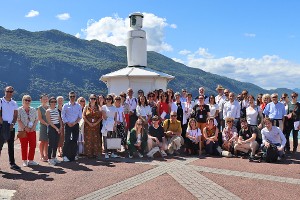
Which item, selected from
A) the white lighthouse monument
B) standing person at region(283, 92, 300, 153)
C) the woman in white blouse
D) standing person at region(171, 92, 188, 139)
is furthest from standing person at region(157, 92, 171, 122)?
standing person at region(283, 92, 300, 153)

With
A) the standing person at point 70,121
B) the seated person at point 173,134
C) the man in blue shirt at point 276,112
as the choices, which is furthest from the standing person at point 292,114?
the standing person at point 70,121

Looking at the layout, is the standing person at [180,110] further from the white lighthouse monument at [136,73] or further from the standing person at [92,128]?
the white lighthouse monument at [136,73]

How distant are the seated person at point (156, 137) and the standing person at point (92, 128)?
1517 mm

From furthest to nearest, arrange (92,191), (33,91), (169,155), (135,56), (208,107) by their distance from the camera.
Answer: (33,91) → (135,56) → (208,107) → (169,155) → (92,191)

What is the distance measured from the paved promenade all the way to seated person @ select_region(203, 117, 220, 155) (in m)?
0.82

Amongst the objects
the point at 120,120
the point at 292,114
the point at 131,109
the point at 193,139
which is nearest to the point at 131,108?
the point at 131,109

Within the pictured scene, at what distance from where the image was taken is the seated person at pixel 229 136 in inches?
373

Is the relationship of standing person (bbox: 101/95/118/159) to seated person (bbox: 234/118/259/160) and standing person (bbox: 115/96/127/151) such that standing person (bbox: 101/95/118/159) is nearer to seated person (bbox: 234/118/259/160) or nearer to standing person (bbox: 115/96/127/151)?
standing person (bbox: 115/96/127/151)

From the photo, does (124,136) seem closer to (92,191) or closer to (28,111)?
(28,111)

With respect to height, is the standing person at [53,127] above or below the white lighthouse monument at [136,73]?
below

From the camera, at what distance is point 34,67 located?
189125mm

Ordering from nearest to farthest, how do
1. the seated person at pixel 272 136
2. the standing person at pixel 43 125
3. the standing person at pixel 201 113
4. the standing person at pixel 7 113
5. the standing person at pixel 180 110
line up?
the standing person at pixel 7 113 < the standing person at pixel 43 125 < the seated person at pixel 272 136 < the standing person at pixel 201 113 < the standing person at pixel 180 110

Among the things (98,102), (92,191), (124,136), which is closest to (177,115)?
(124,136)

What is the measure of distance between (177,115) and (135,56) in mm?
5138
